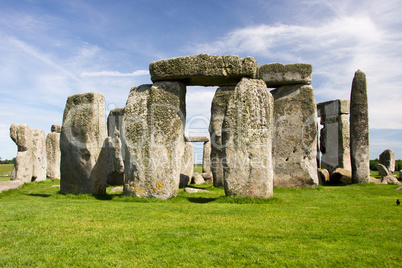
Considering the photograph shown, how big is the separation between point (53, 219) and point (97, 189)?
3.68 meters

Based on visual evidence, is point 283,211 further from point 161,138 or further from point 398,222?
point 161,138

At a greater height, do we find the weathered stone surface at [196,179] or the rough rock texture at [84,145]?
the rough rock texture at [84,145]

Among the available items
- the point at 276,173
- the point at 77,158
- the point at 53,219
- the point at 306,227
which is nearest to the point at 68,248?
the point at 53,219

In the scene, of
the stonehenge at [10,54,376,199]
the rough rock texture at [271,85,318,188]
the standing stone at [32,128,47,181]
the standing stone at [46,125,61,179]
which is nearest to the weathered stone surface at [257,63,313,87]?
the stonehenge at [10,54,376,199]

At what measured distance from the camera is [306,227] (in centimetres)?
591

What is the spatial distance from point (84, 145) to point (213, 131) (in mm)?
5706

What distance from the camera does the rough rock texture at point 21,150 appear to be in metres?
15.4

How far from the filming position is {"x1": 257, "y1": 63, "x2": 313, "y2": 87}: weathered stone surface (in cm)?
1304

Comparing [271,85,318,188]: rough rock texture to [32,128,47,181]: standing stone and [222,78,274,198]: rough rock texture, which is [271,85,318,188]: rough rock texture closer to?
[222,78,274,198]: rough rock texture

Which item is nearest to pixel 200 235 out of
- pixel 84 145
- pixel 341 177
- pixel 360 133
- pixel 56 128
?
pixel 84 145

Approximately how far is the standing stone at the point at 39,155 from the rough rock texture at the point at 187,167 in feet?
24.6

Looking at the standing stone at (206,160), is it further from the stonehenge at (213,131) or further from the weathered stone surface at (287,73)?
the weathered stone surface at (287,73)

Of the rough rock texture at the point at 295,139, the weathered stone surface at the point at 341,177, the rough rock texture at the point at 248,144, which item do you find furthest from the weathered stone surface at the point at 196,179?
the rough rock texture at the point at 248,144

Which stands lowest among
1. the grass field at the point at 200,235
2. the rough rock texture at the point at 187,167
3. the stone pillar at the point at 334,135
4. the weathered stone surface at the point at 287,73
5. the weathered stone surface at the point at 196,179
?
the grass field at the point at 200,235
